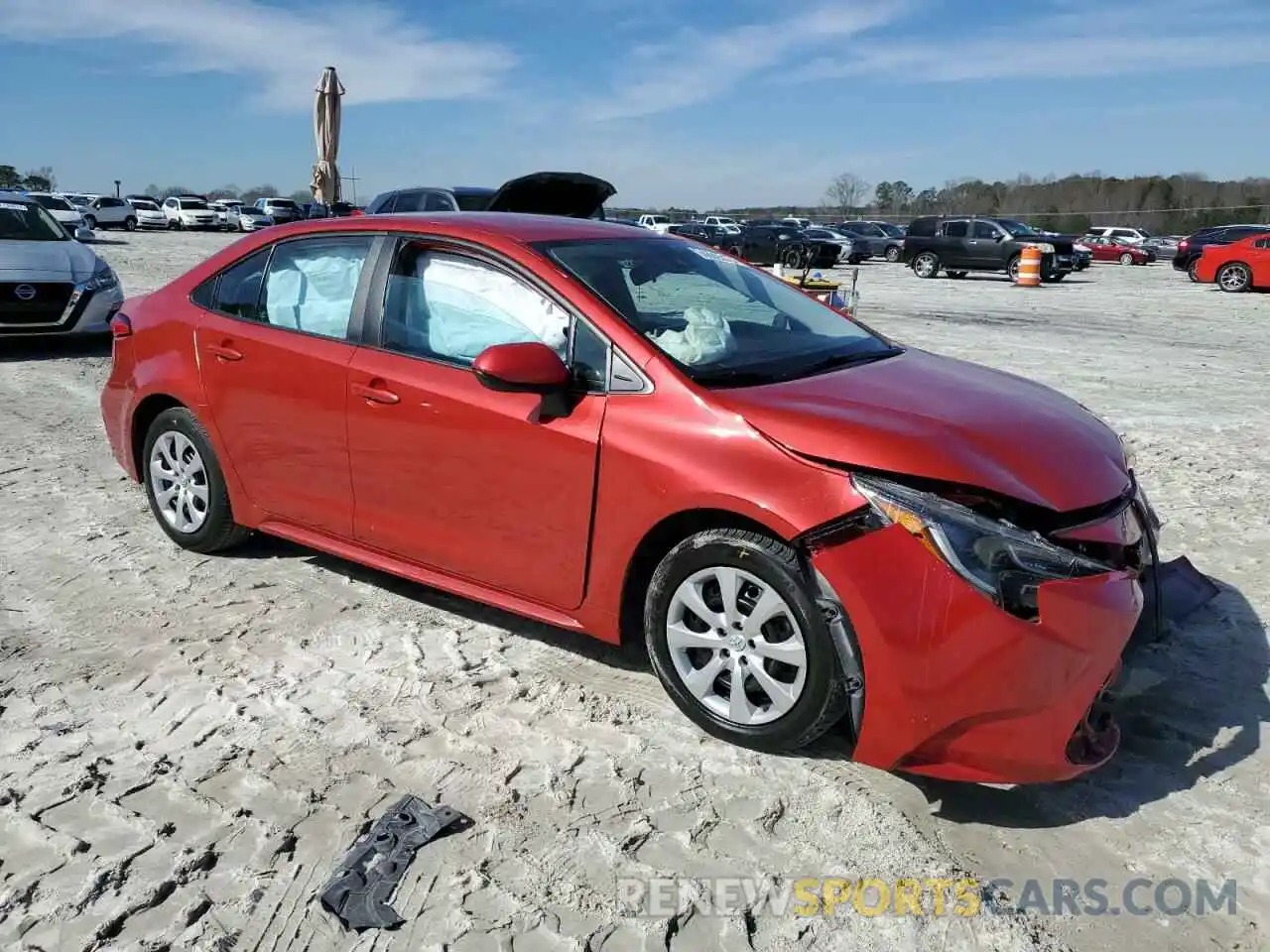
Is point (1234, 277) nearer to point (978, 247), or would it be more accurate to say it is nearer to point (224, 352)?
point (978, 247)

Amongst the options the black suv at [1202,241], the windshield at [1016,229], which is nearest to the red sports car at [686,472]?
the windshield at [1016,229]

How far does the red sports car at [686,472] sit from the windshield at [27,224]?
7.11 meters

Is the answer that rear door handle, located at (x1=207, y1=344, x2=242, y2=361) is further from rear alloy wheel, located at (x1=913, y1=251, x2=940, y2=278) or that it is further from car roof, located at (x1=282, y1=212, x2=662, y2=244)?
rear alloy wheel, located at (x1=913, y1=251, x2=940, y2=278)

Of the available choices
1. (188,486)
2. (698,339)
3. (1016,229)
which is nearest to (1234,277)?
(1016,229)

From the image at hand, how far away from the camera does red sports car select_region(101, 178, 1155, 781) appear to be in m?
2.73

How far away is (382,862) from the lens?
262 centimetres

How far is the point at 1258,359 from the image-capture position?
11.7 meters

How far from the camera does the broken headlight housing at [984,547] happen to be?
2.67 m

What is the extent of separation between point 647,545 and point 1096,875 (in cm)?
154

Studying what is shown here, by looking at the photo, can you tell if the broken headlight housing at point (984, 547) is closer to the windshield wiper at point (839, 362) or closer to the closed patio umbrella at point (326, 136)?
the windshield wiper at point (839, 362)

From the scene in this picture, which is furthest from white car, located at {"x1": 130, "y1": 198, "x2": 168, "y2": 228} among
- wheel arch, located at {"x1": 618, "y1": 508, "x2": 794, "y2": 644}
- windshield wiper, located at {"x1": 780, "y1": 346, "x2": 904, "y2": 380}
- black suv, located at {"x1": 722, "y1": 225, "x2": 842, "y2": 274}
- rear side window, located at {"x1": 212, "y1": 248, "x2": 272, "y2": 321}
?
wheel arch, located at {"x1": 618, "y1": 508, "x2": 794, "y2": 644}

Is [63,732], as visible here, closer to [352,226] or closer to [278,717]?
[278,717]

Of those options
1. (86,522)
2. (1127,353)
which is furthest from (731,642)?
(1127,353)

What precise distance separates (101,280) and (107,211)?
39776mm
